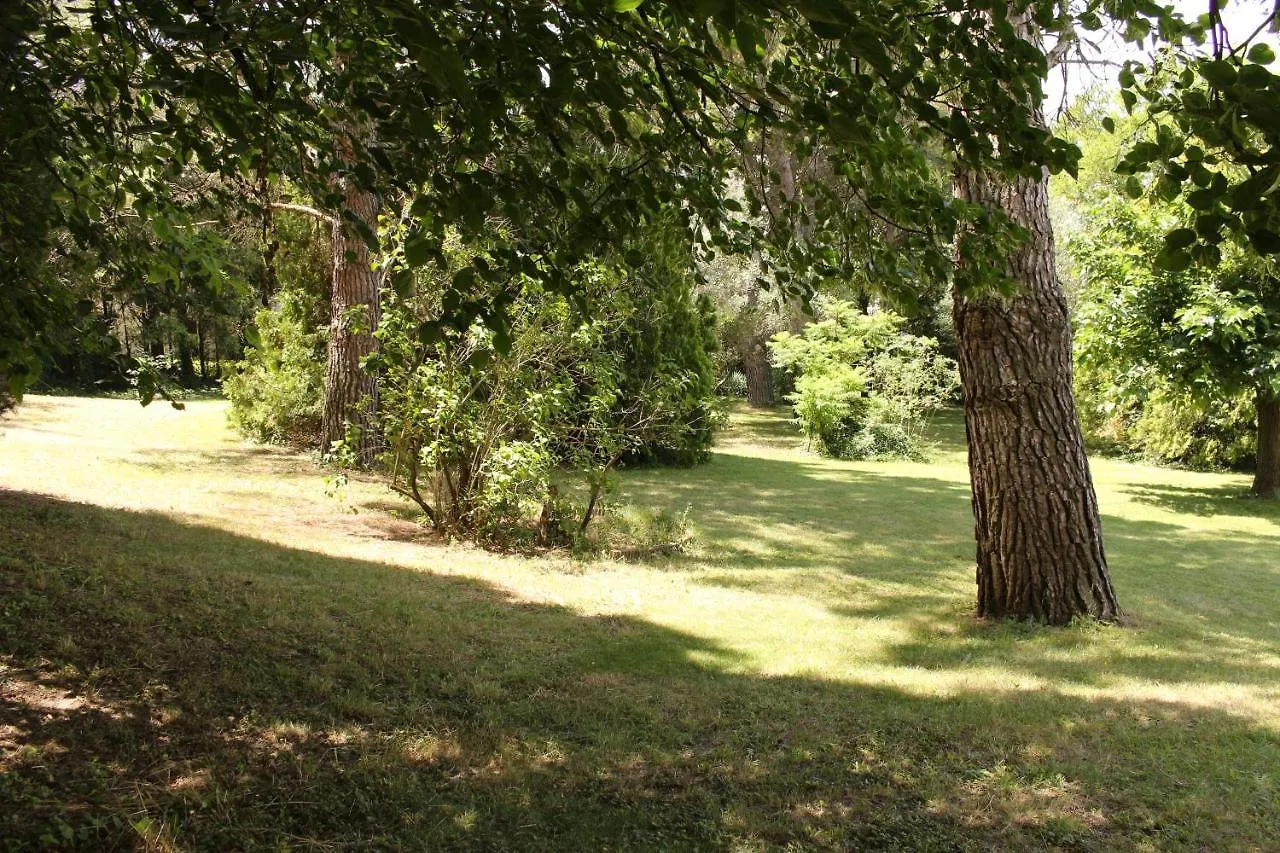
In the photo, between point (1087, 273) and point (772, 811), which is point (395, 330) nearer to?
point (772, 811)

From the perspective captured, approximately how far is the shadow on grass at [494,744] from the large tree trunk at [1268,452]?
1296cm

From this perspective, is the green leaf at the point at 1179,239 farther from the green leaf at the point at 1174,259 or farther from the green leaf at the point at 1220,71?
the green leaf at the point at 1220,71

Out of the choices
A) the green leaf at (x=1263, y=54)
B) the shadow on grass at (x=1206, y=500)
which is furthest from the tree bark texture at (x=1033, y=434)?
the shadow on grass at (x=1206, y=500)

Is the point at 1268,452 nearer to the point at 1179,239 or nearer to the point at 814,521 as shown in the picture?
the point at 814,521

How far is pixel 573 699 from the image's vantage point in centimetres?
470

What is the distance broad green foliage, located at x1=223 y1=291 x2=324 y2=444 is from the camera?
15.5 m

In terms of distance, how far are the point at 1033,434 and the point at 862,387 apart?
15.3 meters

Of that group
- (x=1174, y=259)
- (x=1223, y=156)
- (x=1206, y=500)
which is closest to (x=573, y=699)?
(x=1174, y=259)

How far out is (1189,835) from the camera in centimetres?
349

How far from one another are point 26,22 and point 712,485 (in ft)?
41.1

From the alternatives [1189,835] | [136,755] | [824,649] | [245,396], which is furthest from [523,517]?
[245,396]

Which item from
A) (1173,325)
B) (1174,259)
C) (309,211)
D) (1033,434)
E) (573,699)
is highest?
(309,211)

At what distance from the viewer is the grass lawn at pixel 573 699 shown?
330cm

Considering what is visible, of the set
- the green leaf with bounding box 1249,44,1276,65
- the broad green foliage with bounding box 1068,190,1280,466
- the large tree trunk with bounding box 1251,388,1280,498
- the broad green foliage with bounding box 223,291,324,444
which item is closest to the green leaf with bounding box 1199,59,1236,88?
the green leaf with bounding box 1249,44,1276,65
